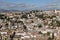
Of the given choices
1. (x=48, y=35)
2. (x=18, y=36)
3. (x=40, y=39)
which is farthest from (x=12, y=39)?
(x=48, y=35)

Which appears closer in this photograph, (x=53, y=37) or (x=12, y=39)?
(x=12, y=39)

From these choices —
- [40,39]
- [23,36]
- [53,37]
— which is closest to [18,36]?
[23,36]

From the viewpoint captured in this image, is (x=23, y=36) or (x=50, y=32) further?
(x=50, y=32)

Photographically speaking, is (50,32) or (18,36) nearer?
→ (18,36)

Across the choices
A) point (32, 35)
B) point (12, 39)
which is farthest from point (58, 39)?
point (12, 39)

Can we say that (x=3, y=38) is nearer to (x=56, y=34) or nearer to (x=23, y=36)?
(x=23, y=36)

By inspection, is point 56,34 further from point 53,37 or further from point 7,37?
point 7,37

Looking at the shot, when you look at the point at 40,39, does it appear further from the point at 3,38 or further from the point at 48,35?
the point at 3,38
